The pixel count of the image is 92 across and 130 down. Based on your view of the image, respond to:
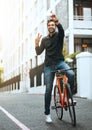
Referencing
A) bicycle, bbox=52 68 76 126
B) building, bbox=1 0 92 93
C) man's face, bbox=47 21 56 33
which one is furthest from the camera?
building, bbox=1 0 92 93

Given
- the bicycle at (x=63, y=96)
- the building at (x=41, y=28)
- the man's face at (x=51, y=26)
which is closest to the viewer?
the bicycle at (x=63, y=96)

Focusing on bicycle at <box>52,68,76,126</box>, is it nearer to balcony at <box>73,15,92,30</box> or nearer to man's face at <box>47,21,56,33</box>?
man's face at <box>47,21,56,33</box>

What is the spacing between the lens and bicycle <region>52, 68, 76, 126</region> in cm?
733

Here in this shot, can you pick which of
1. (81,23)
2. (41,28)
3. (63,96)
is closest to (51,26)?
(63,96)

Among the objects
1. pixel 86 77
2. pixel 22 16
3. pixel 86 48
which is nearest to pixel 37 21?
pixel 86 48

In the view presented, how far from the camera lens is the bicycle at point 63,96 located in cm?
733

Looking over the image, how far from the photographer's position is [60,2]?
3281 cm

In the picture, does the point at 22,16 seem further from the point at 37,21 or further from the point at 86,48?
the point at 86,48

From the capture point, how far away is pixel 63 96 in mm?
7785

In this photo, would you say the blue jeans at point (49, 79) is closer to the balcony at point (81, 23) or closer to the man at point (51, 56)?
the man at point (51, 56)

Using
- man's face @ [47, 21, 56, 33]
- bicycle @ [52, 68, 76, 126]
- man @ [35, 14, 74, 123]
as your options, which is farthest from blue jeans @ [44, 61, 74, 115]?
man's face @ [47, 21, 56, 33]

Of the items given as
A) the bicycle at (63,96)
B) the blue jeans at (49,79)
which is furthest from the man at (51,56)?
the bicycle at (63,96)

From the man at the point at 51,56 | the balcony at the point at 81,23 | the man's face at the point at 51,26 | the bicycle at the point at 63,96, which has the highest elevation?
the balcony at the point at 81,23

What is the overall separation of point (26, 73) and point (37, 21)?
5852mm
